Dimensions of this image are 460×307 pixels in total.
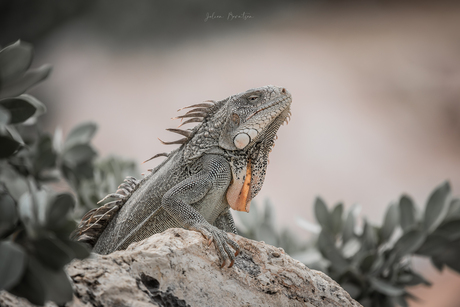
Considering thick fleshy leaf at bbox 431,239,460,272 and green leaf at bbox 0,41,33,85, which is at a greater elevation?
thick fleshy leaf at bbox 431,239,460,272

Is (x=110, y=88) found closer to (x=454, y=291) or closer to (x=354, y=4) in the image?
(x=354, y=4)

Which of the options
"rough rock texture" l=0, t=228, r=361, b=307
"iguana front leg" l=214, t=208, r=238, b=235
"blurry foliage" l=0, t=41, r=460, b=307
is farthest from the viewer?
"blurry foliage" l=0, t=41, r=460, b=307

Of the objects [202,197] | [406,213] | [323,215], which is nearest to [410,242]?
[406,213]

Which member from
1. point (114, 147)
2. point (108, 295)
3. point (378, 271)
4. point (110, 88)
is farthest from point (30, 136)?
point (110, 88)


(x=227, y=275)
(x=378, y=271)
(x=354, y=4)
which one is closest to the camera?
(x=227, y=275)

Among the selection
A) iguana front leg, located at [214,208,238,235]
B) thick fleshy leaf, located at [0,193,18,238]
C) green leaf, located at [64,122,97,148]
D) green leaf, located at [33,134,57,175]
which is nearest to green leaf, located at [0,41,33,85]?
thick fleshy leaf, located at [0,193,18,238]

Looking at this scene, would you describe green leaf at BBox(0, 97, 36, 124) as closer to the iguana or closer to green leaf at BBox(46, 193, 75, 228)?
green leaf at BBox(46, 193, 75, 228)

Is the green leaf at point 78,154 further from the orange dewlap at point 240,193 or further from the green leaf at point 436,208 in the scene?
the green leaf at point 436,208

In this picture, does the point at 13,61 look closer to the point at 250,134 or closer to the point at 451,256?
the point at 250,134
